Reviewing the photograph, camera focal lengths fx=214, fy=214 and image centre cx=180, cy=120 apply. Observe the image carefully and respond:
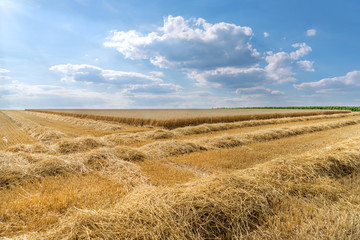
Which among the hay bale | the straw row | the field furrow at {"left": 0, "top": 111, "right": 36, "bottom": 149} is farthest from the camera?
the field furrow at {"left": 0, "top": 111, "right": 36, "bottom": 149}

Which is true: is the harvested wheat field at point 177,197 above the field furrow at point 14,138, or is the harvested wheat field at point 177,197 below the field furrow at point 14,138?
below

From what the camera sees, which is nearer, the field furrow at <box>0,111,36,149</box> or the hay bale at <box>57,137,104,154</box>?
the hay bale at <box>57,137,104,154</box>

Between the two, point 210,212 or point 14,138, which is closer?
point 210,212

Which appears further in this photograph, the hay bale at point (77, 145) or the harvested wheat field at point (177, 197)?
the hay bale at point (77, 145)

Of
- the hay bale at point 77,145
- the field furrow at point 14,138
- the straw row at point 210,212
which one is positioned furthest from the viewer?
the field furrow at point 14,138

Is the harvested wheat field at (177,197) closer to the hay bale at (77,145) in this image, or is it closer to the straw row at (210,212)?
the straw row at (210,212)

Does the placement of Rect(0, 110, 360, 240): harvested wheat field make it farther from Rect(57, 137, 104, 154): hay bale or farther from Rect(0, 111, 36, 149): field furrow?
Rect(0, 111, 36, 149): field furrow

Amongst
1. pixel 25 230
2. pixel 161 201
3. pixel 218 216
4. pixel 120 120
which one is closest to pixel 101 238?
pixel 161 201

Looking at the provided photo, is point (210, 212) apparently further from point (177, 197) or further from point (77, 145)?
point (77, 145)

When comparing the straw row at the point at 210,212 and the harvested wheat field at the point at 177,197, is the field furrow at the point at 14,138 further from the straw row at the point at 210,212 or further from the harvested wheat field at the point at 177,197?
the straw row at the point at 210,212

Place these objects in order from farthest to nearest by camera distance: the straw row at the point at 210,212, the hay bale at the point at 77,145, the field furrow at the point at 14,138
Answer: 1. the field furrow at the point at 14,138
2. the hay bale at the point at 77,145
3. the straw row at the point at 210,212

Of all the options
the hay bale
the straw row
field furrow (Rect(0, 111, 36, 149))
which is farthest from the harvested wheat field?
field furrow (Rect(0, 111, 36, 149))

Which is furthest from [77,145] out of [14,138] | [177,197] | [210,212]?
[210,212]

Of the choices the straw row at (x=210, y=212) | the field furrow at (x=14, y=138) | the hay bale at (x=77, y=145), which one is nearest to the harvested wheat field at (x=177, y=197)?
the straw row at (x=210, y=212)
